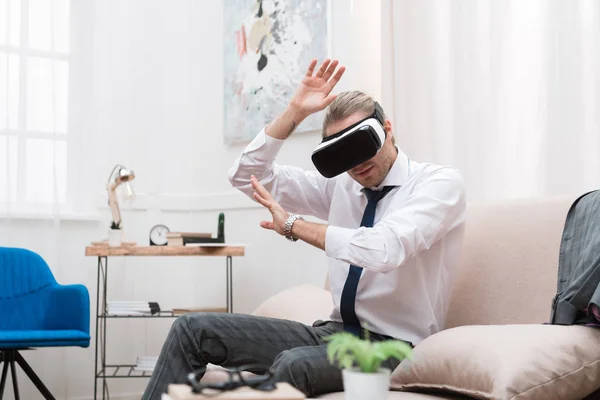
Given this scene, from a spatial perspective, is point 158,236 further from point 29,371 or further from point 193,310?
point 29,371

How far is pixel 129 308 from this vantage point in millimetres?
3254

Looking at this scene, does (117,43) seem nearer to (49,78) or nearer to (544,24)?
(49,78)

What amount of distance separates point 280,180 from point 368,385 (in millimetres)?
1320

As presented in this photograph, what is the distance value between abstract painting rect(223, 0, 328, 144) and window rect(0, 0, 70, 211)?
86 cm

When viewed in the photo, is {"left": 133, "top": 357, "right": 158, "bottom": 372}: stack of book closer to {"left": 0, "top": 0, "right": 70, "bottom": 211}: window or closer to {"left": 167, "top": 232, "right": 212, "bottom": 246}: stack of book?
{"left": 167, "top": 232, "right": 212, "bottom": 246}: stack of book

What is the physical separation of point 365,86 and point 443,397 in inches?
71.7

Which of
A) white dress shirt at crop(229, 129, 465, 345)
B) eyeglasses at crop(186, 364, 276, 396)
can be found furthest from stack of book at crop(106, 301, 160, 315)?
eyeglasses at crop(186, 364, 276, 396)

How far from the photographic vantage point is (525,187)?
2.51 m

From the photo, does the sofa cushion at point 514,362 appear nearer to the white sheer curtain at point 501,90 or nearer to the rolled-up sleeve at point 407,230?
the rolled-up sleeve at point 407,230

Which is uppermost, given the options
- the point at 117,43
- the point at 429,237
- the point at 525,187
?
the point at 117,43

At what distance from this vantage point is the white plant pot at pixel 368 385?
1.05 metres

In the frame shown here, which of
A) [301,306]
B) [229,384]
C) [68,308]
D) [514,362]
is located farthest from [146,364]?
[229,384]

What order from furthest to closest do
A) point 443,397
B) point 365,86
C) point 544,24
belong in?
point 365,86
point 544,24
point 443,397

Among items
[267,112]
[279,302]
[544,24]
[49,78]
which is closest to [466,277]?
[279,302]
